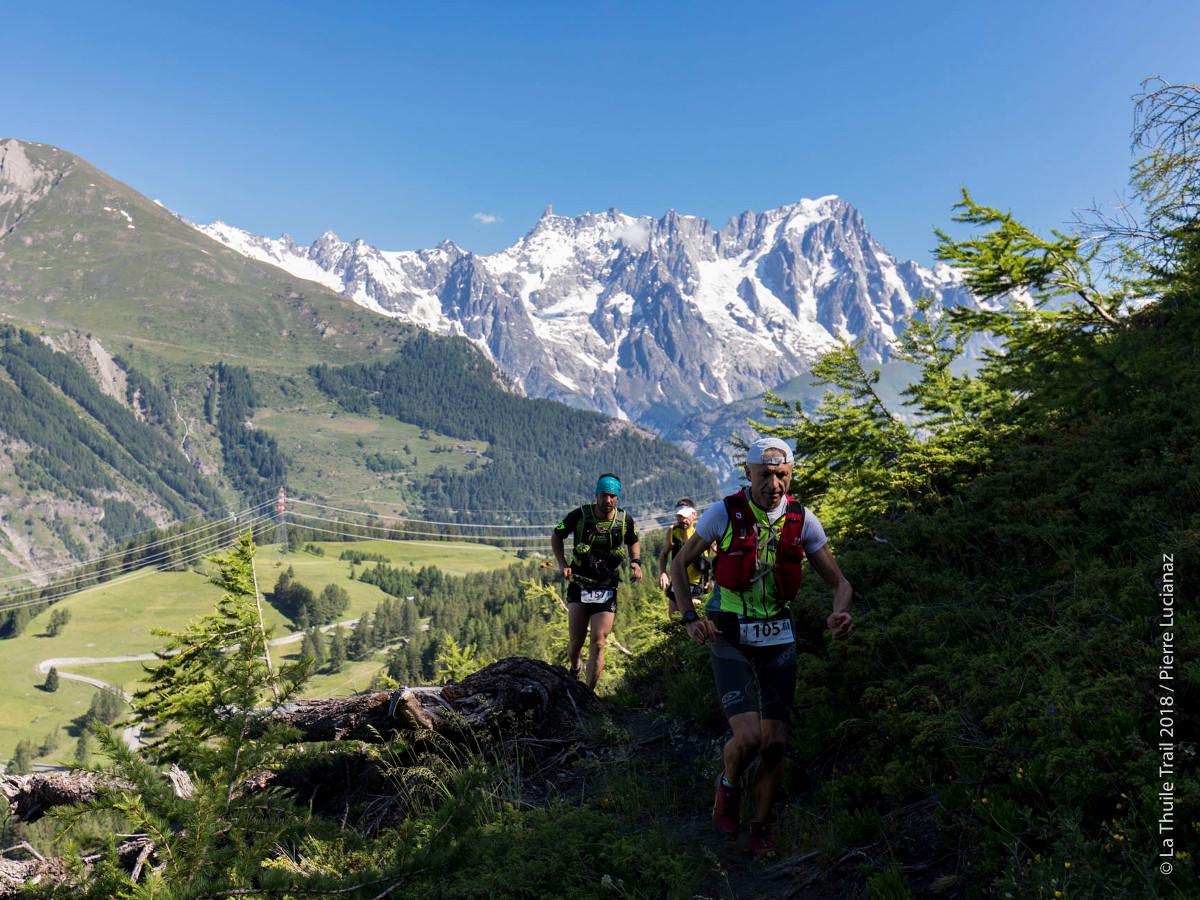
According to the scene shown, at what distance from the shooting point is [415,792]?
6734 millimetres

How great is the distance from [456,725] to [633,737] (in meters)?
1.92

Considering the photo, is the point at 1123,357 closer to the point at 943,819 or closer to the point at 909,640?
the point at 909,640

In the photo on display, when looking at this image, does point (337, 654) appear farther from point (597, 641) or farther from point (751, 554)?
point (751, 554)

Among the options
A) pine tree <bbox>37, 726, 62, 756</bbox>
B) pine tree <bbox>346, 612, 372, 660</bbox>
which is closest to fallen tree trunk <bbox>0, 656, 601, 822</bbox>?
pine tree <bbox>37, 726, 62, 756</bbox>

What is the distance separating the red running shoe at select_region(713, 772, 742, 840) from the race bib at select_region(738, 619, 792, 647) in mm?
1120

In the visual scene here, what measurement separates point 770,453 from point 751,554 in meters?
0.78

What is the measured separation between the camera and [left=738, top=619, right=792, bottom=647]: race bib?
587 cm

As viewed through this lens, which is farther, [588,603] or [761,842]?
[588,603]

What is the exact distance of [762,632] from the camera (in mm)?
5871

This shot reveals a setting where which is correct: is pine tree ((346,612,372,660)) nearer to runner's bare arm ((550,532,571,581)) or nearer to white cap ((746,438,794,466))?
runner's bare arm ((550,532,571,581))

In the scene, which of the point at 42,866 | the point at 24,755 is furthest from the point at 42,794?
the point at 24,755

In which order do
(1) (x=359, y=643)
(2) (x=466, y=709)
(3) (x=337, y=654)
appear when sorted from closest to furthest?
(2) (x=466, y=709)
(3) (x=337, y=654)
(1) (x=359, y=643)

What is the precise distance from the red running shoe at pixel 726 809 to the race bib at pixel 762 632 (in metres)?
1.12

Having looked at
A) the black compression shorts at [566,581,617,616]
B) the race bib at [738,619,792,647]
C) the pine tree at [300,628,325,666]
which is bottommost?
the pine tree at [300,628,325,666]
